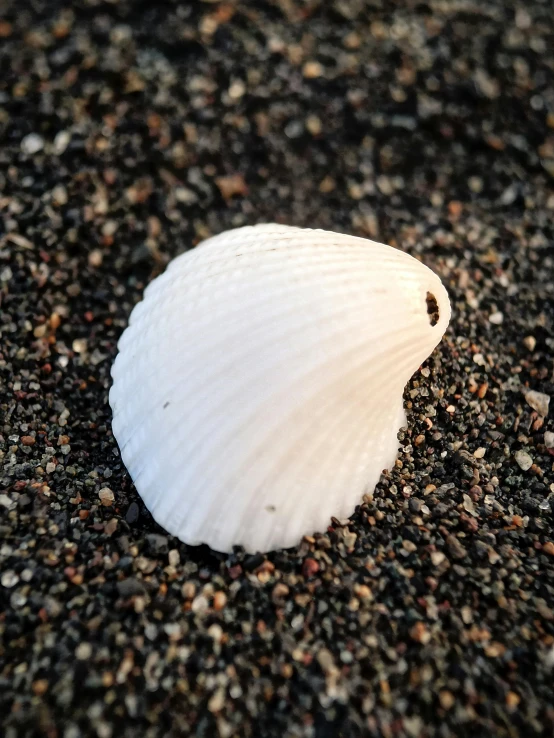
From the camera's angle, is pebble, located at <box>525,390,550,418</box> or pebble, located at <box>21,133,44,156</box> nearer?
pebble, located at <box>525,390,550,418</box>

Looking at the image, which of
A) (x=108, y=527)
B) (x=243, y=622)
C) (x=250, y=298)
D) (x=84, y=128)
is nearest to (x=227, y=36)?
(x=84, y=128)

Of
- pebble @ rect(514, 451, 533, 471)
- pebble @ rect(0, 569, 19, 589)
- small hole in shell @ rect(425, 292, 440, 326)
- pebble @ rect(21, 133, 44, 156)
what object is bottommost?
pebble @ rect(0, 569, 19, 589)

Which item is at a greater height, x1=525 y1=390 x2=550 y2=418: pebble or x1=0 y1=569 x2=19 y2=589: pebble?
x1=525 y1=390 x2=550 y2=418: pebble

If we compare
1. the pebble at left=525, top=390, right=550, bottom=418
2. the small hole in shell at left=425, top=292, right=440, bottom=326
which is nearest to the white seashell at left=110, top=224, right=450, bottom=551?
the small hole in shell at left=425, top=292, right=440, bottom=326

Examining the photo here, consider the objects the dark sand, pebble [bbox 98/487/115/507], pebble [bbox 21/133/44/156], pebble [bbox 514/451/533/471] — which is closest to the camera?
the dark sand

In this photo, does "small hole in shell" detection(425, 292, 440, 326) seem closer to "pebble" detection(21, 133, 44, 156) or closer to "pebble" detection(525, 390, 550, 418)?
"pebble" detection(525, 390, 550, 418)

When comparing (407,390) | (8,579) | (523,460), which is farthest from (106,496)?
(523,460)

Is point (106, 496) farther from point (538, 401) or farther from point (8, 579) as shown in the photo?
point (538, 401)

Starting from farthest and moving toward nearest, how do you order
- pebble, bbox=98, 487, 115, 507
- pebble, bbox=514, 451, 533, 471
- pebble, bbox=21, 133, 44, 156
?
pebble, bbox=21, 133, 44, 156, pebble, bbox=514, 451, 533, 471, pebble, bbox=98, 487, 115, 507
